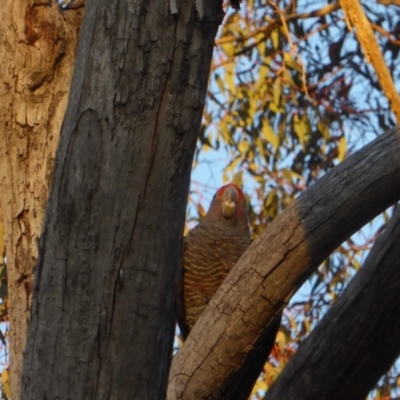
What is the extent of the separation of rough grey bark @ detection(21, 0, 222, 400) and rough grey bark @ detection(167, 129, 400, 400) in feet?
1.60

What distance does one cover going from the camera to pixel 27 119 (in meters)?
2.05

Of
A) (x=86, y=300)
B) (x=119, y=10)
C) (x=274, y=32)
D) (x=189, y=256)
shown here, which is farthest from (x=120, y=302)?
(x=274, y=32)

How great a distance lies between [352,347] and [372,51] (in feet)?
4.24

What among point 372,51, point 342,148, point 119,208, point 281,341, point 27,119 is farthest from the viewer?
point 342,148

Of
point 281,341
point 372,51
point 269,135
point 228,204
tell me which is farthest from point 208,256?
point 269,135

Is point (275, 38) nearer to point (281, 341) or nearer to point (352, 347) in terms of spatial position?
point (281, 341)

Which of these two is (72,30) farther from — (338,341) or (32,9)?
(338,341)

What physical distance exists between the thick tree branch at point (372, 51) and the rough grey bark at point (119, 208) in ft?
4.33

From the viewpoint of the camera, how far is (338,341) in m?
2.14

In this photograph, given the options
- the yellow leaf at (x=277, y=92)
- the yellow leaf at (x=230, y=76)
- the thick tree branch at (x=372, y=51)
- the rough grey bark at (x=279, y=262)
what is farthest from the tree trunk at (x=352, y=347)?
the yellow leaf at (x=230, y=76)

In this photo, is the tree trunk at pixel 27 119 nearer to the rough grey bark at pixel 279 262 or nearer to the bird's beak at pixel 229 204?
the rough grey bark at pixel 279 262

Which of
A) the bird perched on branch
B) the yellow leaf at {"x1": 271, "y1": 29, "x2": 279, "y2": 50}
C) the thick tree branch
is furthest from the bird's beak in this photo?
the yellow leaf at {"x1": 271, "y1": 29, "x2": 279, "y2": 50}

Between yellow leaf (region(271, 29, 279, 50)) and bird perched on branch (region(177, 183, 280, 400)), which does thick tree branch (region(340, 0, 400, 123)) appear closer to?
bird perched on branch (region(177, 183, 280, 400))

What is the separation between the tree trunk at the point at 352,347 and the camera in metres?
2.13
